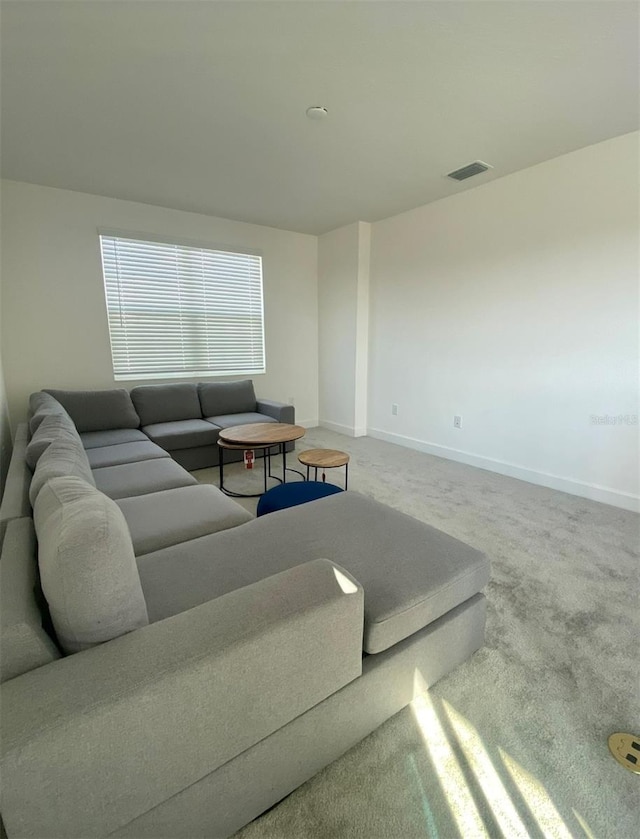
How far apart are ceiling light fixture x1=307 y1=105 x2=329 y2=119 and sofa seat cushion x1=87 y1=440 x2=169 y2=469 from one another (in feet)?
7.91

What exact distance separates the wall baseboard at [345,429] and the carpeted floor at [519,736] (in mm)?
2808

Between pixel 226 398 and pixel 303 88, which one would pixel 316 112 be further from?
pixel 226 398

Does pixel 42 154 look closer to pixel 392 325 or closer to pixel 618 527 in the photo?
pixel 392 325

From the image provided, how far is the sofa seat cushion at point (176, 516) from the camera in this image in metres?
1.58

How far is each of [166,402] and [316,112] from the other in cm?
270

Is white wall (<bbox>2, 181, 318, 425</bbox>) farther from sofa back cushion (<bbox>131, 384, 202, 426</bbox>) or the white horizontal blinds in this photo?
sofa back cushion (<bbox>131, 384, 202, 426</bbox>)

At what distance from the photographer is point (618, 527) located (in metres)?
2.53

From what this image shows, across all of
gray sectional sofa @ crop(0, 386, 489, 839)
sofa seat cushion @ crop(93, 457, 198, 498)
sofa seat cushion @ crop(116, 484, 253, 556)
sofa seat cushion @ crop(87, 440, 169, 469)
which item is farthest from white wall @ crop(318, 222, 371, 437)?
gray sectional sofa @ crop(0, 386, 489, 839)

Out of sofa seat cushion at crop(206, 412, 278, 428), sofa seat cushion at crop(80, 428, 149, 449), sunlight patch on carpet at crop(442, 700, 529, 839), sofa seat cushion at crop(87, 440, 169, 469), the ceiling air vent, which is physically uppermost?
the ceiling air vent

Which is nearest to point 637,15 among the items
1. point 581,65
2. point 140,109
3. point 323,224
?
point 581,65

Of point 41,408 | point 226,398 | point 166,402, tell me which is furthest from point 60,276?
point 226,398

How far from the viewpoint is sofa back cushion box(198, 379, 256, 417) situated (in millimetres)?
3982

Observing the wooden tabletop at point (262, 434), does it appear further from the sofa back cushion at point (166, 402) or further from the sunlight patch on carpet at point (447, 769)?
the sunlight patch on carpet at point (447, 769)

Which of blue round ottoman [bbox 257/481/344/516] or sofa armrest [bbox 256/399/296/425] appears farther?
sofa armrest [bbox 256/399/296/425]
